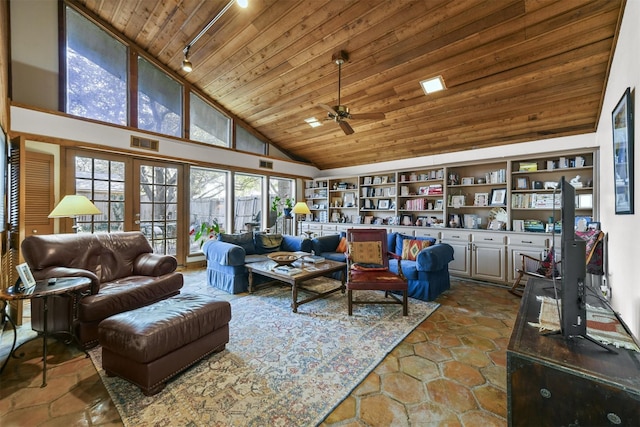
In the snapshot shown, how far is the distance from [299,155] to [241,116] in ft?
5.79

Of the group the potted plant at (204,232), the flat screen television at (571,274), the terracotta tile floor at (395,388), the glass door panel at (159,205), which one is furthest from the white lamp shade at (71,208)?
the flat screen television at (571,274)

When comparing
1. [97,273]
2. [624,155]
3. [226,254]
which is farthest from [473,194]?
[97,273]

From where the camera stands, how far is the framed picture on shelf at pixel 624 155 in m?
1.60

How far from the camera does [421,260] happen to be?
132 inches

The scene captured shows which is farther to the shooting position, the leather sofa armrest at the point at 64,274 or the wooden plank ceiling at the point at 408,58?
the wooden plank ceiling at the point at 408,58

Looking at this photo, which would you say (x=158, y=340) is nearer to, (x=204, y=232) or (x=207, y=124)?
(x=204, y=232)

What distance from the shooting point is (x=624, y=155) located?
1709mm

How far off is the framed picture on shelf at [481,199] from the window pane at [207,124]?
5084mm

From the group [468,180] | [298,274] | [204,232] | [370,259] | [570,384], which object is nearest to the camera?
[570,384]

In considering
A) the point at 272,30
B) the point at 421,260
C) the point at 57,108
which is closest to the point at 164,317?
the point at 421,260

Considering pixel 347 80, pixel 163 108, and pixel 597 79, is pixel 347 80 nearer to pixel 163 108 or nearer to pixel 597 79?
pixel 597 79

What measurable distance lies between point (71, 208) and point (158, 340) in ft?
6.86

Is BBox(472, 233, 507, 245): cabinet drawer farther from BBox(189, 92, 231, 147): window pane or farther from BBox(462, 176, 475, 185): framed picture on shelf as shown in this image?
BBox(189, 92, 231, 147): window pane

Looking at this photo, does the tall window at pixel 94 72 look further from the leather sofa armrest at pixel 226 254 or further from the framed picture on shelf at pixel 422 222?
the framed picture on shelf at pixel 422 222
